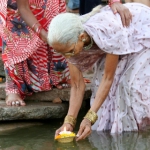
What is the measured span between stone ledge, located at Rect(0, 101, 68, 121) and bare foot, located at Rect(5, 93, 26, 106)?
0.05 metres

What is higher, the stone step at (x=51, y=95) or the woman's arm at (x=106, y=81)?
the woman's arm at (x=106, y=81)

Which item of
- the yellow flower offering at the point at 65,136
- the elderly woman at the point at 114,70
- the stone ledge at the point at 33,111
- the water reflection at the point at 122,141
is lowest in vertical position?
the stone ledge at the point at 33,111

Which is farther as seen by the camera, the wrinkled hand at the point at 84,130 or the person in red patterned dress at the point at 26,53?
the person in red patterned dress at the point at 26,53

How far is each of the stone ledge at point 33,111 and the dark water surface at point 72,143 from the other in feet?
0.55

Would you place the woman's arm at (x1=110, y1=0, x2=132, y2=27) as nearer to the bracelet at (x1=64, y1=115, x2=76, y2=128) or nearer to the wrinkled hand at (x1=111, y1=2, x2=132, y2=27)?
the wrinkled hand at (x1=111, y1=2, x2=132, y2=27)

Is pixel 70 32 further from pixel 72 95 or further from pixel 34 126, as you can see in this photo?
pixel 34 126

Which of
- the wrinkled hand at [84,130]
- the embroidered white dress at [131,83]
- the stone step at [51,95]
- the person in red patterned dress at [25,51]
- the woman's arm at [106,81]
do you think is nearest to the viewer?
the wrinkled hand at [84,130]

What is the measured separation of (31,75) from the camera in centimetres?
525

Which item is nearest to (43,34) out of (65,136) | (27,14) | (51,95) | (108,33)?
(27,14)

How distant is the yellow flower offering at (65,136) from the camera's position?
4246 mm

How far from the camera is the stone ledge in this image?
495 centimetres

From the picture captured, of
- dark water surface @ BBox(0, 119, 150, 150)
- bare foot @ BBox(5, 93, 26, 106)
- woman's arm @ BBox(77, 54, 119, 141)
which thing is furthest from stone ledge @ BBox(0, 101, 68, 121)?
woman's arm @ BBox(77, 54, 119, 141)

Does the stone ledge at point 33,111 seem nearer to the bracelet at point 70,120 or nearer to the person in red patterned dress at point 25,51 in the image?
the person in red patterned dress at point 25,51

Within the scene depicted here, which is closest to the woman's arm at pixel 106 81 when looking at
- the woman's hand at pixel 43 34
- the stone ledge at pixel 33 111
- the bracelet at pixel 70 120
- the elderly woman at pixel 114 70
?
the elderly woman at pixel 114 70
